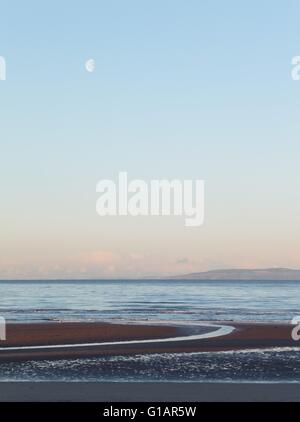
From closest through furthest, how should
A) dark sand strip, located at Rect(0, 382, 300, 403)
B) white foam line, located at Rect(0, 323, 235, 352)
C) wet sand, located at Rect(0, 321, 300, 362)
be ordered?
dark sand strip, located at Rect(0, 382, 300, 403) → wet sand, located at Rect(0, 321, 300, 362) → white foam line, located at Rect(0, 323, 235, 352)

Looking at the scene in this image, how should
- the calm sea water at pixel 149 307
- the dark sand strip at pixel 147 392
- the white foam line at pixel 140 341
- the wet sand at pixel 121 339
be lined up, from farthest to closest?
the calm sea water at pixel 149 307 → the white foam line at pixel 140 341 → the wet sand at pixel 121 339 → the dark sand strip at pixel 147 392

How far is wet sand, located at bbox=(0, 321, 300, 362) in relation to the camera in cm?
2228

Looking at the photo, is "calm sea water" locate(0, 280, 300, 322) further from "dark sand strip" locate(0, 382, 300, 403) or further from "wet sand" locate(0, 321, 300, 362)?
"dark sand strip" locate(0, 382, 300, 403)

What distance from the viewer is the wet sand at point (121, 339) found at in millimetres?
22281

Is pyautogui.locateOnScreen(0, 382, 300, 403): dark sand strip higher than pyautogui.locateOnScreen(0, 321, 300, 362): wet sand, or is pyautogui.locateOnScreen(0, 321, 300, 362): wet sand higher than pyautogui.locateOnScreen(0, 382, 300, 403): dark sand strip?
pyautogui.locateOnScreen(0, 382, 300, 403): dark sand strip

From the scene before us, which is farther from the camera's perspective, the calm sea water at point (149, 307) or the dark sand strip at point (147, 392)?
the calm sea water at point (149, 307)

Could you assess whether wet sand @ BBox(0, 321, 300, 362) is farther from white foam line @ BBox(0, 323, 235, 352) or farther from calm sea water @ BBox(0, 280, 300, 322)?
calm sea water @ BBox(0, 280, 300, 322)

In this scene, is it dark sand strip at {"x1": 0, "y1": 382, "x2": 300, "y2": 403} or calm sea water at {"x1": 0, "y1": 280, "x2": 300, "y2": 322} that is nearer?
dark sand strip at {"x1": 0, "y1": 382, "x2": 300, "y2": 403}

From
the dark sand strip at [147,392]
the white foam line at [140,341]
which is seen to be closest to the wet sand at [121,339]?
the white foam line at [140,341]

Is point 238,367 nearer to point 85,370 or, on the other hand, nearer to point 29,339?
point 85,370

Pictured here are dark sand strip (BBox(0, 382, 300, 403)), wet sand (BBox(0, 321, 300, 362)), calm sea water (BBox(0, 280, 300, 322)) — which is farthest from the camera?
calm sea water (BBox(0, 280, 300, 322))

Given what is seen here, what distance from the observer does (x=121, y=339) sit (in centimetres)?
2656

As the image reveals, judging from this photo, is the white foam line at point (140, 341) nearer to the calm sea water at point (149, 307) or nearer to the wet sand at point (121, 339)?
the wet sand at point (121, 339)

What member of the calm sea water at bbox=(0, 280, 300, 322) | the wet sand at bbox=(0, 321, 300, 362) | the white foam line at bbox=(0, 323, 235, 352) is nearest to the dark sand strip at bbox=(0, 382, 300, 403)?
the wet sand at bbox=(0, 321, 300, 362)
